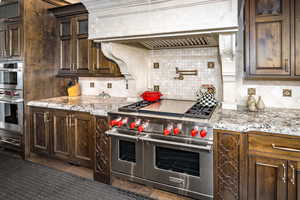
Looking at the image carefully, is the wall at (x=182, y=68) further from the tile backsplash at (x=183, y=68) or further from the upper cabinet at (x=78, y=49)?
the upper cabinet at (x=78, y=49)

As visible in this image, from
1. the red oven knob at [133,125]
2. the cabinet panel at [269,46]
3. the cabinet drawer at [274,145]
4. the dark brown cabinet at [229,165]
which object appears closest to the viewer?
the cabinet drawer at [274,145]

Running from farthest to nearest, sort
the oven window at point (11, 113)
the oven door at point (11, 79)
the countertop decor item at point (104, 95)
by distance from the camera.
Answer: the countertop decor item at point (104, 95) → the oven window at point (11, 113) → the oven door at point (11, 79)

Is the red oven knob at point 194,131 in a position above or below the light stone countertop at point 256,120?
below

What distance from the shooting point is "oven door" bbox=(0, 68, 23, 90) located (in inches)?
115

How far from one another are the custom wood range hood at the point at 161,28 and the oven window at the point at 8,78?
145 centimetres

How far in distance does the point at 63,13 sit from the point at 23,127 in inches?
70.8

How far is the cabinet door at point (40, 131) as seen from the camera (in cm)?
283

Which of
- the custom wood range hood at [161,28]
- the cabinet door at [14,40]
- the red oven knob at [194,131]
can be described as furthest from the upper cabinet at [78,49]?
the red oven knob at [194,131]

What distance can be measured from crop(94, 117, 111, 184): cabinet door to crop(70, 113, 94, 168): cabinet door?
4.6 inches

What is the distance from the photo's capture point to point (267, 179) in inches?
63.4

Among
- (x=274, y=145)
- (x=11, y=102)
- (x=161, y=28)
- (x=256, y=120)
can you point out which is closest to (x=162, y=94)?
(x=161, y=28)

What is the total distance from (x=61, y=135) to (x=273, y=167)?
2.40 meters

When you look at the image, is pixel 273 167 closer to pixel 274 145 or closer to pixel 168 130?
pixel 274 145

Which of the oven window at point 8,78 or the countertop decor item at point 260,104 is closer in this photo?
the countertop decor item at point 260,104
